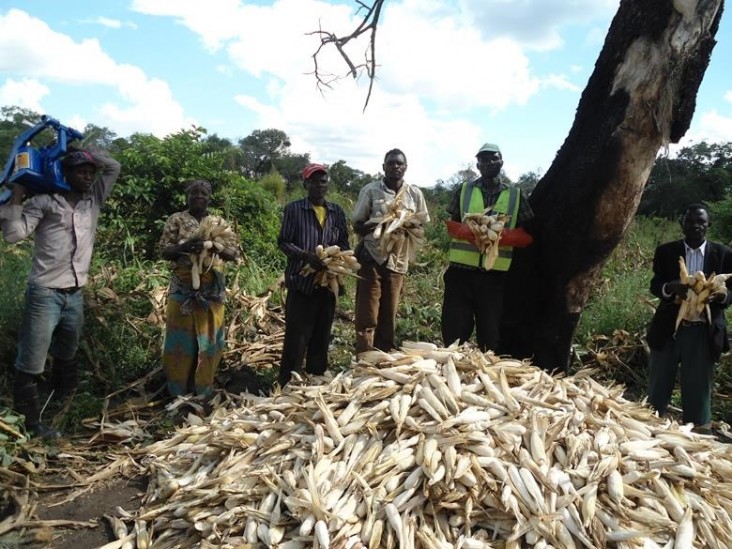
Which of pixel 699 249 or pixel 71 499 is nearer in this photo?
pixel 71 499

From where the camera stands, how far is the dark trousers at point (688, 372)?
13.5 ft

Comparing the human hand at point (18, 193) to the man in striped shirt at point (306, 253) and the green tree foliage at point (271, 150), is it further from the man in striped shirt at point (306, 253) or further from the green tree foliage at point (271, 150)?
the green tree foliage at point (271, 150)

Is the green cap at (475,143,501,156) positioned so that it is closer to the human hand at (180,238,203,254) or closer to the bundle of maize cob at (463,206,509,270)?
the bundle of maize cob at (463,206,509,270)

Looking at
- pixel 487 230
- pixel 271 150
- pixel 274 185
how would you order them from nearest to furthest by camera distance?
pixel 487 230, pixel 274 185, pixel 271 150

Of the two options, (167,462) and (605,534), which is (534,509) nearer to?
(605,534)

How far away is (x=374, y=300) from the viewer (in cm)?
480

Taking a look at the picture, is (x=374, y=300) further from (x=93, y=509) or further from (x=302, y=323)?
(x=93, y=509)

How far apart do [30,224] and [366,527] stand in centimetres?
277

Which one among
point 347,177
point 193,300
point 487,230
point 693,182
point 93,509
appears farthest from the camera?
point 347,177

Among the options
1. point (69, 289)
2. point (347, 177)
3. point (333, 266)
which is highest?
point (347, 177)

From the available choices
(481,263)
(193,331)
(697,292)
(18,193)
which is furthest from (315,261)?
(697,292)

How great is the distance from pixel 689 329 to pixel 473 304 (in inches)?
57.5

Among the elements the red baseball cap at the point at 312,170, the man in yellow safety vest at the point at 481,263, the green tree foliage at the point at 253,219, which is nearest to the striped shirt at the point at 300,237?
the red baseball cap at the point at 312,170

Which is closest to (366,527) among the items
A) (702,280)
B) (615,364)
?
(702,280)
